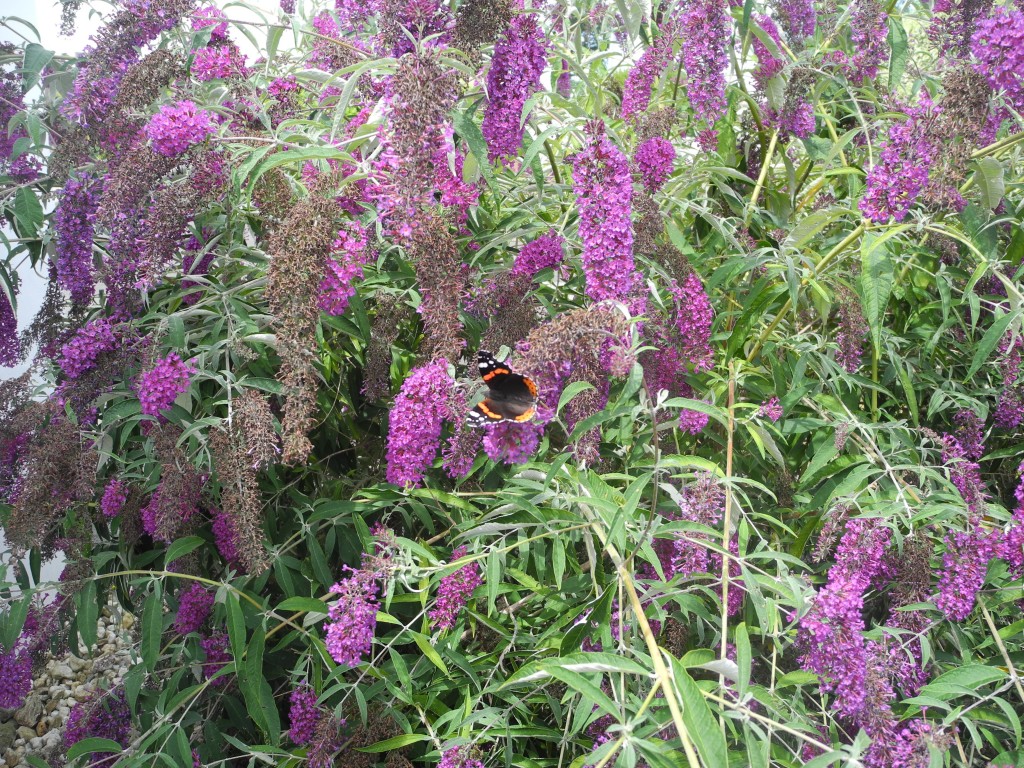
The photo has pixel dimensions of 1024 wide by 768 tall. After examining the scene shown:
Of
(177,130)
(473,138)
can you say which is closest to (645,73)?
(473,138)

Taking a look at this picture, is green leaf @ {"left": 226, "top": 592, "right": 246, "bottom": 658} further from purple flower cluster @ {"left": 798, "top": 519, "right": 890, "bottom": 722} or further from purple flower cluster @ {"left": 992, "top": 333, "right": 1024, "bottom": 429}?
purple flower cluster @ {"left": 992, "top": 333, "right": 1024, "bottom": 429}

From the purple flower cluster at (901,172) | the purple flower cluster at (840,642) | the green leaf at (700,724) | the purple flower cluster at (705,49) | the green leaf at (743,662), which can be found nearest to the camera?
the green leaf at (700,724)

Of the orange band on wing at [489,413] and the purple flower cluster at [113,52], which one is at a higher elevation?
the purple flower cluster at [113,52]

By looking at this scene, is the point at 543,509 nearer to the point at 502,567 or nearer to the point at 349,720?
the point at 502,567

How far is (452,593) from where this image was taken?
1.92m

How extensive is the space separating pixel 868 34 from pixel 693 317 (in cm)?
117

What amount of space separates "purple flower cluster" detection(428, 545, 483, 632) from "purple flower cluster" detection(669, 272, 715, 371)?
74cm

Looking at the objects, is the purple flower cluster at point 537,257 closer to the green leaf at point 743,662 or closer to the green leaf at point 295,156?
the green leaf at point 295,156

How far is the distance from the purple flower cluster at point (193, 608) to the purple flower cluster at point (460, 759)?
0.88m

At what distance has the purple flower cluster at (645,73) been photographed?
256 cm

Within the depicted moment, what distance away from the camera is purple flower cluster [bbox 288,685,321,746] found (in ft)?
6.86

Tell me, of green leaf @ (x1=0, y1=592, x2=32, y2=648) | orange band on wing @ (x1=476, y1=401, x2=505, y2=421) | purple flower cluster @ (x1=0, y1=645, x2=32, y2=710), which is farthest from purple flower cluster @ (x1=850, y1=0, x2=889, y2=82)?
purple flower cluster @ (x1=0, y1=645, x2=32, y2=710)

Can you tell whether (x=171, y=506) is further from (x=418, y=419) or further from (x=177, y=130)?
(x=177, y=130)

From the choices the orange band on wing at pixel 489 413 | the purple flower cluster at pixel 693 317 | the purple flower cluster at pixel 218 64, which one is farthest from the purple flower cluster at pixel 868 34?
the purple flower cluster at pixel 218 64
